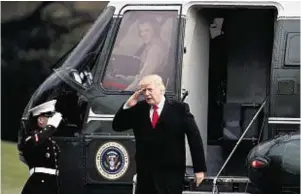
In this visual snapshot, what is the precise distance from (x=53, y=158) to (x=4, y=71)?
32.8ft

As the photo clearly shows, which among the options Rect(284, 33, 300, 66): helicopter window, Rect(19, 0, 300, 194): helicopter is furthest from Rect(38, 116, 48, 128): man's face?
Rect(284, 33, 300, 66): helicopter window

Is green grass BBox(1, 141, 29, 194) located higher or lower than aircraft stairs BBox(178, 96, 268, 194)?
lower

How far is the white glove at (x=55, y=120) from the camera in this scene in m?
8.55

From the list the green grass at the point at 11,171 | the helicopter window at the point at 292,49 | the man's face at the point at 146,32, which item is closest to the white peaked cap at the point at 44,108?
the man's face at the point at 146,32

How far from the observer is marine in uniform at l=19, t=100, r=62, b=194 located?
8555 mm

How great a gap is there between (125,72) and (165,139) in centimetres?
157

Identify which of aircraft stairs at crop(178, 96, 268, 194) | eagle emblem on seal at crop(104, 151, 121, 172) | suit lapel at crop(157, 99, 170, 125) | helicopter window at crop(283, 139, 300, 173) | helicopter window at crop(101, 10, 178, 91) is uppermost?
helicopter window at crop(101, 10, 178, 91)

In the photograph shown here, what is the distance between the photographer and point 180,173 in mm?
7398

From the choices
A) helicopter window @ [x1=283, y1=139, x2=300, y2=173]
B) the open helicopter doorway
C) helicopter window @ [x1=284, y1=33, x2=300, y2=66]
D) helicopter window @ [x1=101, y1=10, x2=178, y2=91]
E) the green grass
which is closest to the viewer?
helicopter window @ [x1=283, y1=139, x2=300, y2=173]

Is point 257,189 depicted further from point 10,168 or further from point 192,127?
point 10,168

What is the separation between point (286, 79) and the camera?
8414 millimetres

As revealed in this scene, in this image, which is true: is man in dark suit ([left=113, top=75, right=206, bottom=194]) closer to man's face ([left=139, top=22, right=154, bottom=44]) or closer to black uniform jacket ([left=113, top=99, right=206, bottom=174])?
black uniform jacket ([left=113, top=99, right=206, bottom=174])

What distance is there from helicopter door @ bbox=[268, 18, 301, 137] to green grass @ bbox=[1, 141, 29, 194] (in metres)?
4.68

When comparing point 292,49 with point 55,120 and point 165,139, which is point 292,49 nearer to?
point 165,139
